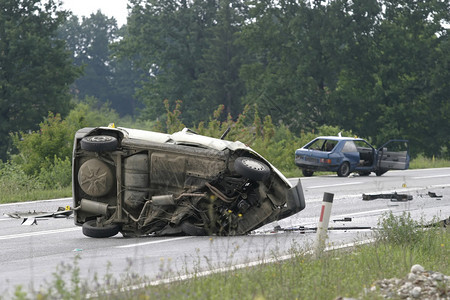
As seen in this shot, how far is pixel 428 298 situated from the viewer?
24.2 feet

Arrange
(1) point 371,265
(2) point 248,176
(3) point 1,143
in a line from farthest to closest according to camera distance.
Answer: (3) point 1,143 → (2) point 248,176 → (1) point 371,265

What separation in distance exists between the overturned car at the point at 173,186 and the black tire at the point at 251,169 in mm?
20

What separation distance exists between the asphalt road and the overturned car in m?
0.28

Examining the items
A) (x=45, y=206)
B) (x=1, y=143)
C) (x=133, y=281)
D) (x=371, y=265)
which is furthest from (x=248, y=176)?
(x=1, y=143)

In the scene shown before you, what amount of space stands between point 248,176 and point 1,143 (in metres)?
39.3

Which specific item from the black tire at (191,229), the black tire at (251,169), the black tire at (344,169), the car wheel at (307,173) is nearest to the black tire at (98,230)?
the black tire at (191,229)

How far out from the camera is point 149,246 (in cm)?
1102

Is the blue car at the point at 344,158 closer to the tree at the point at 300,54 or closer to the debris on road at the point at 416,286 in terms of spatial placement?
the debris on road at the point at 416,286

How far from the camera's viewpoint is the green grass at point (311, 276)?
6820 mm

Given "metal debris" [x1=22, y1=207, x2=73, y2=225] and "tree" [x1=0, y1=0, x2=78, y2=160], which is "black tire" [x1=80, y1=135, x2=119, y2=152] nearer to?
"metal debris" [x1=22, y1=207, x2=73, y2=225]

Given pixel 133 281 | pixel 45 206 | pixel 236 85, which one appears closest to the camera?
pixel 133 281

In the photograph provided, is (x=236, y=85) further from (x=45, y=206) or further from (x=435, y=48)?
(x=45, y=206)

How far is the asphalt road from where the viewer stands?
877 cm

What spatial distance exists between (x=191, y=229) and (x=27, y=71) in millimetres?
39564
